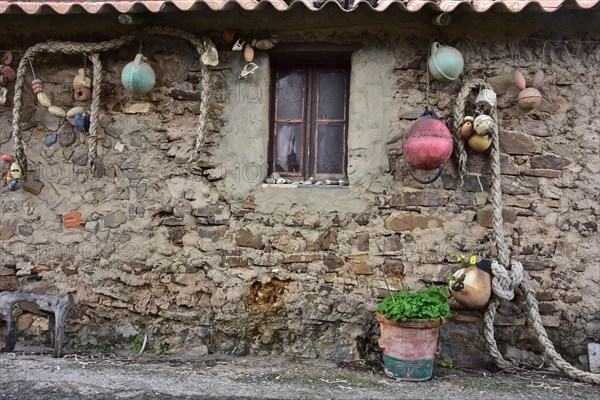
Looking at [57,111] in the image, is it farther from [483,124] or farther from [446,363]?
[446,363]

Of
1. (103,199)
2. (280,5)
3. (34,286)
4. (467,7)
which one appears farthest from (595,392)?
(34,286)

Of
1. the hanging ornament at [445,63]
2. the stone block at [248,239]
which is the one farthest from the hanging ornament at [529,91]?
the stone block at [248,239]

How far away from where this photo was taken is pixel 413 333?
324cm

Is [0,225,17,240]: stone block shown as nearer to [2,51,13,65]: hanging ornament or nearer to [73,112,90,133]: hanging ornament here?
[73,112,90,133]: hanging ornament

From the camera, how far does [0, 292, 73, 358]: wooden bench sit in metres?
3.62

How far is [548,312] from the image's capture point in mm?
3605

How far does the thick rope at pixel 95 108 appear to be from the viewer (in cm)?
375

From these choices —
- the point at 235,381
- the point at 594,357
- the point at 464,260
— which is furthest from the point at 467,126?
the point at 235,381

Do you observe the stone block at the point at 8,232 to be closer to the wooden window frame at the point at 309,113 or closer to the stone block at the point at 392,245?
the wooden window frame at the point at 309,113

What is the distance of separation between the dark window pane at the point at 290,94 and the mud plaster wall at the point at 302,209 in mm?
242

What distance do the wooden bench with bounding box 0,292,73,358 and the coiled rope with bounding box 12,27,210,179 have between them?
868mm

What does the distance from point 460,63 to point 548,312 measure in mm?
1783

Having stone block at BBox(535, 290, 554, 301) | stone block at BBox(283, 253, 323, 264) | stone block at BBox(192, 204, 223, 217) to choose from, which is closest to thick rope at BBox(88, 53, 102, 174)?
stone block at BBox(192, 204, 223, 217)

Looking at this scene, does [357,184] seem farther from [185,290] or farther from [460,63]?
[185,290]
